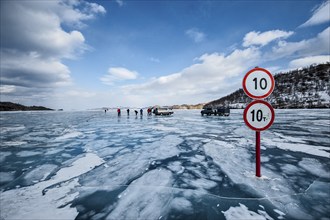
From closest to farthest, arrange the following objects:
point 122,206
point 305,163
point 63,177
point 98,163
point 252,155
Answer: point 122,206
point 63,177
point 305,163
point 98,163
point 252,155

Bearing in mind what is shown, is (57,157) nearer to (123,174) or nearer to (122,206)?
(123,174)

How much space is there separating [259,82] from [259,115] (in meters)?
0.70

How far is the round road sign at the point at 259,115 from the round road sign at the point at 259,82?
170 millimetres

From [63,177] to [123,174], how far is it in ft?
4.78

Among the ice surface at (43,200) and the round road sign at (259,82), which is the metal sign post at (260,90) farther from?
the ice surface at (43,200)

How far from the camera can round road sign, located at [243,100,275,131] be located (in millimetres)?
3509

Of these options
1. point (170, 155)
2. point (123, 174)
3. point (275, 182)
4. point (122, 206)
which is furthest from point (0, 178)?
point (275, 182)

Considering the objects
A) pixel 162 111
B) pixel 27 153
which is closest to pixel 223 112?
pixel 162 111

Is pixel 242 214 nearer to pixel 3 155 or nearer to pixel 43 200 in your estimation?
pixel 43 200

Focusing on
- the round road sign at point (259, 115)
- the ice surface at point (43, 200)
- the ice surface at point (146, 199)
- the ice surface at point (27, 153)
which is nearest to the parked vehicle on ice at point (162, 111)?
the ice surface at point (27, 153)

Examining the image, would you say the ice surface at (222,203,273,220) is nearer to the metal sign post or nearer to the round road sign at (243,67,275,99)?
the metal sign post

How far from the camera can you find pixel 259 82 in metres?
3.55

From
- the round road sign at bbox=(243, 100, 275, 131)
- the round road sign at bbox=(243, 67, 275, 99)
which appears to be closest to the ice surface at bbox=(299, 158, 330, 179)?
the round road sign at bbox=(243, 100, 275, 131)

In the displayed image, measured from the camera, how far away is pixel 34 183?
12.6 feet
